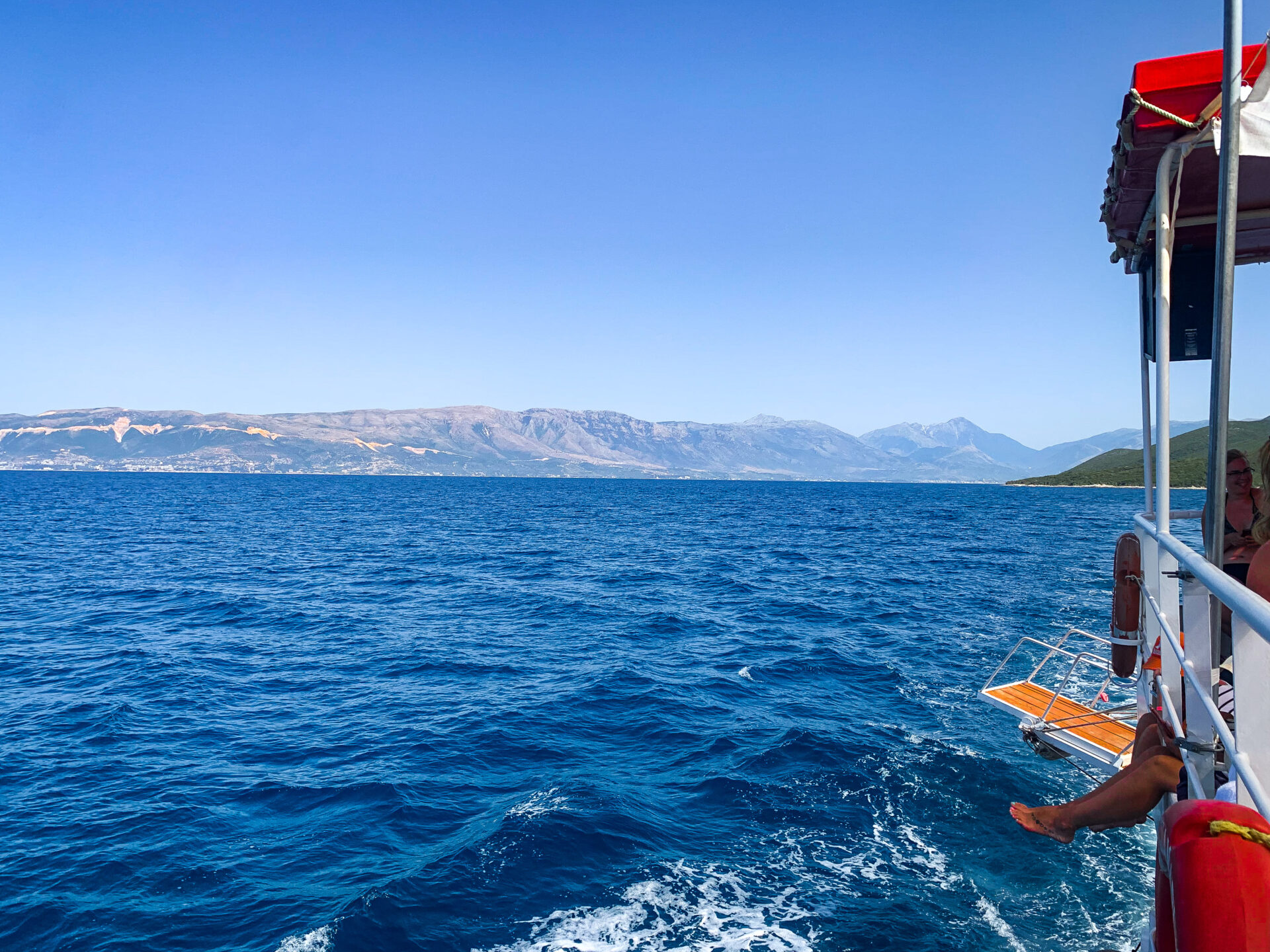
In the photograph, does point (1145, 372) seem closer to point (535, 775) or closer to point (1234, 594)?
point (1234, 594)

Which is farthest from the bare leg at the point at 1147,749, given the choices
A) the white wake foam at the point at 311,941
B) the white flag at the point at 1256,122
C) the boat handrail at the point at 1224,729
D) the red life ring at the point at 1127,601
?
the white wake foam at the point at 311,941

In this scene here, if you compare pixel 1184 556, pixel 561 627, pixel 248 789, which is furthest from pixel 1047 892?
pixel 561 627

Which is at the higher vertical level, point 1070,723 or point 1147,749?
point 1147,749

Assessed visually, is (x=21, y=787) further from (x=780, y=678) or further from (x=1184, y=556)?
(x=1184, y=556)

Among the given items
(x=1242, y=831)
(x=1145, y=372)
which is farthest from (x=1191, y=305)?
(x=1242, y=831)

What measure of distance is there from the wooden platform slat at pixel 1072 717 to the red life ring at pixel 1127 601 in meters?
0.95

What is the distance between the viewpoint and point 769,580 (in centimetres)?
3559

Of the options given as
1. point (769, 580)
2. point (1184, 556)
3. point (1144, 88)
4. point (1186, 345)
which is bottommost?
point (769, 580)

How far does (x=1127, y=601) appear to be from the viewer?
26.1 ft

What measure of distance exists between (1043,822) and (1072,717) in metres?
4.73

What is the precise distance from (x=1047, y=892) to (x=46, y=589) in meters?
38.6

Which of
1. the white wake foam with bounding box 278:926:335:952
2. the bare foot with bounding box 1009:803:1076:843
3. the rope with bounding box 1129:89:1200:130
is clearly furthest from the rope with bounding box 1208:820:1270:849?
the white wake foam with bounding box 278:926:335:952

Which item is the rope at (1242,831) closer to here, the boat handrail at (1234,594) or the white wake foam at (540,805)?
the boat handrail at (1234,594)

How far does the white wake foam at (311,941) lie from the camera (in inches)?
323
